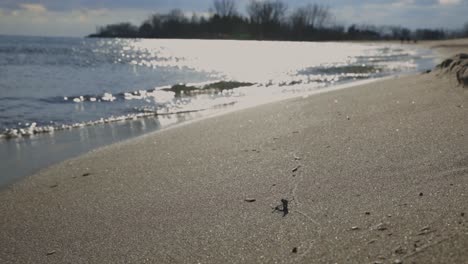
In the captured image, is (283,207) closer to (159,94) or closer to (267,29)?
(159,94)

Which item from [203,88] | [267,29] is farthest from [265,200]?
[267,29]

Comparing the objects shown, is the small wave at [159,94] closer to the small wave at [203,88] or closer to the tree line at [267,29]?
the small wave at [203,88]

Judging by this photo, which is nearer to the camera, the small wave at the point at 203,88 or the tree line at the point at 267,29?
the small wave at the point at 203,88

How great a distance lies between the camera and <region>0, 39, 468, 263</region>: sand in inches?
88.2

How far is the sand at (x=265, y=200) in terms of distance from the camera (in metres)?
2.24

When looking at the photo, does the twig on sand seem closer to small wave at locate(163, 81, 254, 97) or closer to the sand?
the sand

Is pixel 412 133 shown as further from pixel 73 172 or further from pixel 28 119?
pixel 28 119

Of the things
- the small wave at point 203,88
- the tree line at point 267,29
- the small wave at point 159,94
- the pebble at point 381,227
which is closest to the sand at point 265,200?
the pebble at point 381,227

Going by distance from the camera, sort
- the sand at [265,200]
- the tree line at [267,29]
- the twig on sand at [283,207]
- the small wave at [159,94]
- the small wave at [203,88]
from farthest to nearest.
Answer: the tree line at [267,29], the small wave at [203,88], the small wave at [159,94], the twig on sand at [283,207], the sand at [265,200]

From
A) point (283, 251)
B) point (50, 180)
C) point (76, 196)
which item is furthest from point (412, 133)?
point (50, 180)

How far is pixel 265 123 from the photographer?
6.02 metres

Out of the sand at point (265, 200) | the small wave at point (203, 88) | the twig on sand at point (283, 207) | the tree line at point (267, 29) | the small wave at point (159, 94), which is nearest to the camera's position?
the sand at point (265, 200)

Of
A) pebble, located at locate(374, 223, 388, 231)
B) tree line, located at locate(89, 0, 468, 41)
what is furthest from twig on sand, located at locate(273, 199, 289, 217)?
tree line, located at locate(89, 0, 468, 41)

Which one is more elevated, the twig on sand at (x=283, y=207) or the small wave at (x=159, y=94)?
the twig on sand at (x=283, y=207)
